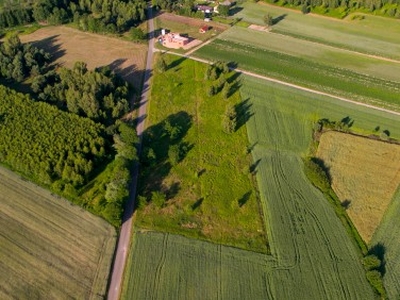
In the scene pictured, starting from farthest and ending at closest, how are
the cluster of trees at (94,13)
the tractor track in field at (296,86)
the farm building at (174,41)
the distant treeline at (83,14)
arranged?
the distant treeline at (83,14) → the cluster of trees at (94,13) → the farm building at (174,41) → the tractor track in field at (296,86)

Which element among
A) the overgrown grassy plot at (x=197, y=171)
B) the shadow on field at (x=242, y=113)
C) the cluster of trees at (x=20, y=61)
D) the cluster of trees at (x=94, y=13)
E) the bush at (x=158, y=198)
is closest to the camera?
the overgrown grassy plot at (x=197, y=171)

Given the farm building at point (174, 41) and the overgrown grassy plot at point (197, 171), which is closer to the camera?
the overgrown grassy plot at point (197, 171)

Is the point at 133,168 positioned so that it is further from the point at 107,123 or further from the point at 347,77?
the point at 347,77

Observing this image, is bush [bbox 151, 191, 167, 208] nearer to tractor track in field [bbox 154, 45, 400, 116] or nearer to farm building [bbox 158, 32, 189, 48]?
tractor track in field [bbox 154, 45, 400, 116]

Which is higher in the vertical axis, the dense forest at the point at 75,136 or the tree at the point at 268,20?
the tree at the point at 268,20

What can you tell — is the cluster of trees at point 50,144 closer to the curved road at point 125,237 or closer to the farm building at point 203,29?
the curved road at point 125,237

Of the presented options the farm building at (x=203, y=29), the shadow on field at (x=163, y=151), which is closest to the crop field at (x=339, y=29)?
the farm building at (x=203, y=29)
